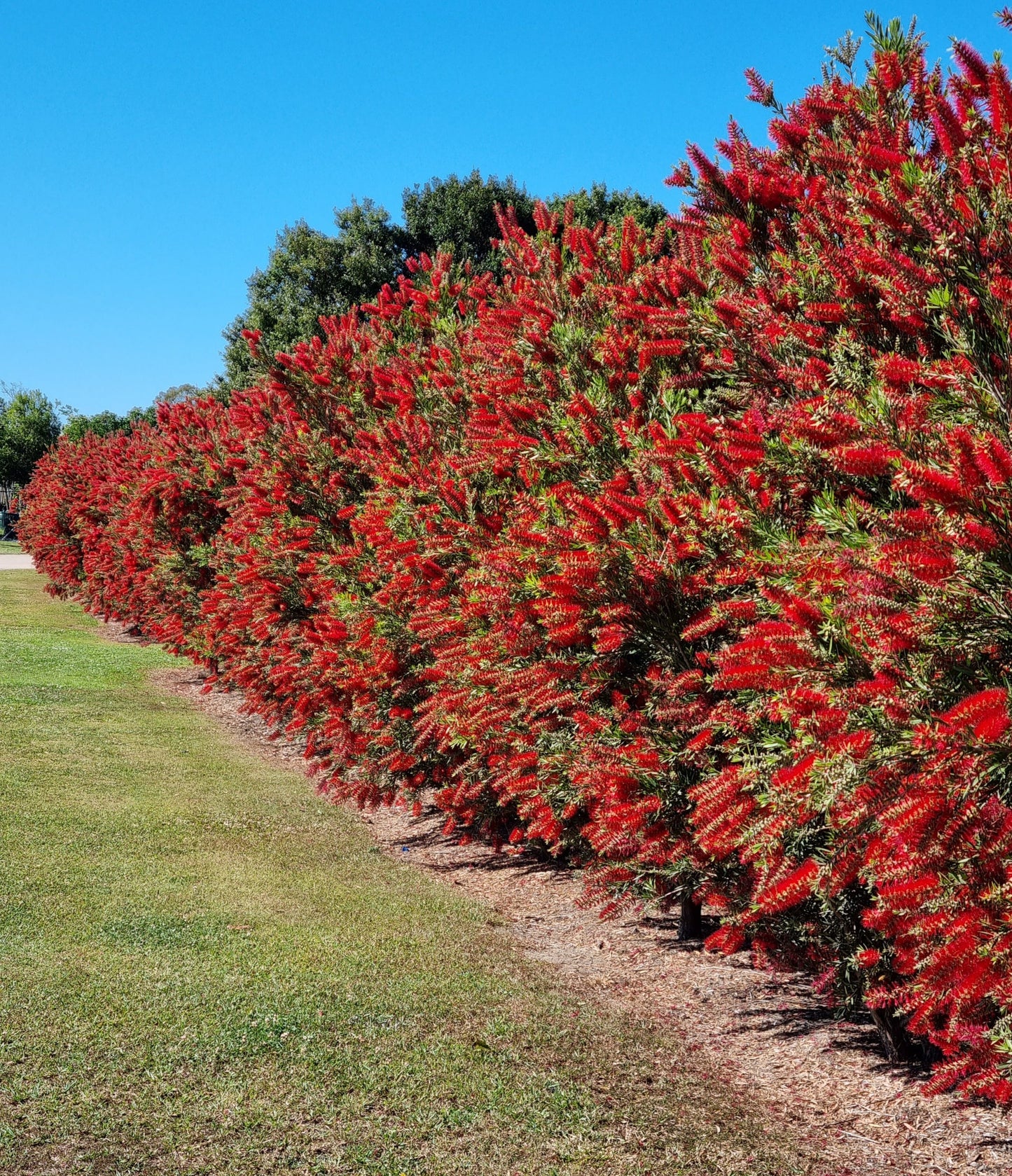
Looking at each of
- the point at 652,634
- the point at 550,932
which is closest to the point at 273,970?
the point at 550,932

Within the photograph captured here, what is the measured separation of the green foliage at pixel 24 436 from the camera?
5700 centimetres

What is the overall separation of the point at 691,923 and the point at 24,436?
193ft

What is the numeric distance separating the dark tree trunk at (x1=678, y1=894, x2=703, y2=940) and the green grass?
995mm

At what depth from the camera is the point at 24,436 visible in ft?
188

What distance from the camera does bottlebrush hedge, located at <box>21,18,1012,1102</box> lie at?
10.1ft

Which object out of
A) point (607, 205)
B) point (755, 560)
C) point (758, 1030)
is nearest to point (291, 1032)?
point (758, 1030)

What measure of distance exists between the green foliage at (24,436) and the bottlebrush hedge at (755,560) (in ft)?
181

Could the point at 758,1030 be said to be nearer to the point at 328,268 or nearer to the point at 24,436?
the point at 328,268

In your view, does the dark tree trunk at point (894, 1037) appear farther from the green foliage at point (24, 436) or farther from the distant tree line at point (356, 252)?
the green foliage at point (24, 436)

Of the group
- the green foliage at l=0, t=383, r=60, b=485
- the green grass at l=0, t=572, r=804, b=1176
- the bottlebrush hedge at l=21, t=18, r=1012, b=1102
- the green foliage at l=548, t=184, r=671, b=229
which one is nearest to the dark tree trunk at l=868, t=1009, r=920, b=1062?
the bottlebrush hedge at l=21, t=18, r=1012, b=1102

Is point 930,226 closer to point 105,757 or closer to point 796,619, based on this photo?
point 796,619

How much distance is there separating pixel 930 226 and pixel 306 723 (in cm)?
729

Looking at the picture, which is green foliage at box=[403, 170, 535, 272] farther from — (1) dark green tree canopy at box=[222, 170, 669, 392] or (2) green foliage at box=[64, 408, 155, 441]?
(2) green foliage at box=[64, 408, 155, 441]

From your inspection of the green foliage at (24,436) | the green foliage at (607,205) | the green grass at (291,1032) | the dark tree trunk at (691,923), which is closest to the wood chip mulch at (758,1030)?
the dark tree trunk at (691,923)
